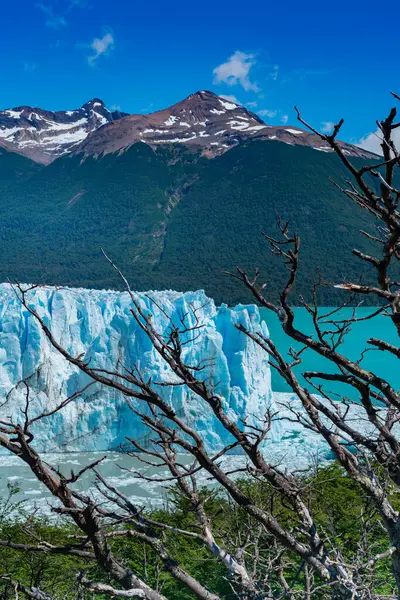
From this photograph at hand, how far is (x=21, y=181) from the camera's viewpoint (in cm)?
11581

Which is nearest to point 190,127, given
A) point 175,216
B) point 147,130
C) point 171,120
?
point 171,120

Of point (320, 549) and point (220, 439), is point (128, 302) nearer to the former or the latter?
point (220, 439)

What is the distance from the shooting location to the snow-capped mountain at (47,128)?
154m

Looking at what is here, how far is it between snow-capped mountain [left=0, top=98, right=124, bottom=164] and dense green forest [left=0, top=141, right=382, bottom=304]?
2419 cm

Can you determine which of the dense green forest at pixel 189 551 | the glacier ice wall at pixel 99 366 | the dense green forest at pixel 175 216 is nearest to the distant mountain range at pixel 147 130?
the dense green forest at pixel 175 216

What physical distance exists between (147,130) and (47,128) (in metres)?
52.1

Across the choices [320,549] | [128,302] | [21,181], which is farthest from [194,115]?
[320,549]

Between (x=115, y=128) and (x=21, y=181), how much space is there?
30.6 metres

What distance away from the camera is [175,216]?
315 ft

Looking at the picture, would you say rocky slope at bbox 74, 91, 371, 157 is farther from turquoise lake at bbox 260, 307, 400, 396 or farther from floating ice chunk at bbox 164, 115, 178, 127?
turquoise lake at bbox 260, 307, 400, 396

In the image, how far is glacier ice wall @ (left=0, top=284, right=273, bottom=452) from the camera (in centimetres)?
1641

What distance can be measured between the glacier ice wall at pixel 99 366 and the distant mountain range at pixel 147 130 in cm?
9302

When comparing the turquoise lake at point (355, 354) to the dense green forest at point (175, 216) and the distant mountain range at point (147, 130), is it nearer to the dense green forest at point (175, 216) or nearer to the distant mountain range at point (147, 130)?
the dense green forest at point (175, 216)

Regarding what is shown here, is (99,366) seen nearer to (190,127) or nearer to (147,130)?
(147,130)
